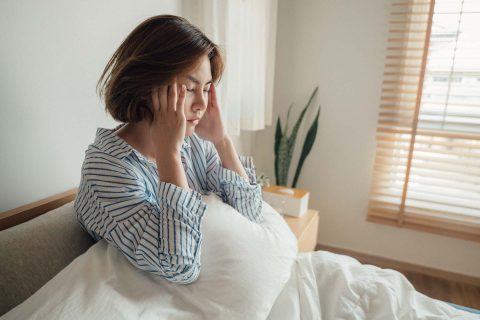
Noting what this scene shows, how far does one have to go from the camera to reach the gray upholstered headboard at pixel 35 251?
0.75 metres

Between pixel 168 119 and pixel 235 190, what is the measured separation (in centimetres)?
39

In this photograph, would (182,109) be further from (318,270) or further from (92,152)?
(318,270)

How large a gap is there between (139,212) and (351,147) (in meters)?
1.99

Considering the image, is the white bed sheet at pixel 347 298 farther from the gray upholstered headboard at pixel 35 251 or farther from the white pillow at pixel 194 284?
the gray upholstered headboard at pixel 35 251

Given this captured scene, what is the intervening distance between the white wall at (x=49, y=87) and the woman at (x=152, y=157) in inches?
9.1

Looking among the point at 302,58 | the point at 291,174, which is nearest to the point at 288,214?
the point at 291,174

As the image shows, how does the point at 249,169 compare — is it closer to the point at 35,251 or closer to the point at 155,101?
the point at 155,101

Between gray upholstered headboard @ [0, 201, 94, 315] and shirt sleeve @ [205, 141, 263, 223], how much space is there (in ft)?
1.51

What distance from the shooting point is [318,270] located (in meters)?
1.10

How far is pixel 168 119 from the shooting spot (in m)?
0.92

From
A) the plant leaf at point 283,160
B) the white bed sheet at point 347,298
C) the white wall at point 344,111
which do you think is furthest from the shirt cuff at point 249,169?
the white wall at point 344,111

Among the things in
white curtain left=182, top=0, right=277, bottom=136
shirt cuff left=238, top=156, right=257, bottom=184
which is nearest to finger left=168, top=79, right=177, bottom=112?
shirt cuff left=238, top=156, right=257, bottom=184

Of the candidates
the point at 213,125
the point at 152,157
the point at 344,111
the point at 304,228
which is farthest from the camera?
the point at 344,111

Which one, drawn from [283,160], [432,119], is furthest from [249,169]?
[432,119]
